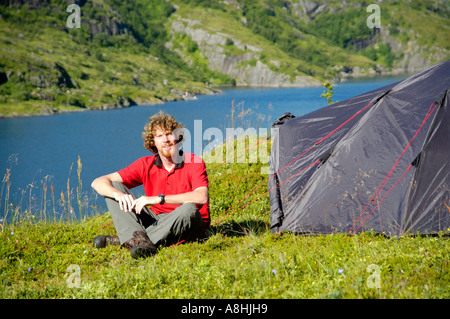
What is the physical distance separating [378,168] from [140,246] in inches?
155

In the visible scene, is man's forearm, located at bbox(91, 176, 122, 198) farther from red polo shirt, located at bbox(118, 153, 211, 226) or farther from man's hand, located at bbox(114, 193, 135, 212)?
red polo shirt, located at bbox(118, 153, 211, 226)

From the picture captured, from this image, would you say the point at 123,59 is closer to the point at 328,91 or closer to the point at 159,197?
the point at 328,91

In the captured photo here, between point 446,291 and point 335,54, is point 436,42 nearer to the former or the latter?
point 335,54

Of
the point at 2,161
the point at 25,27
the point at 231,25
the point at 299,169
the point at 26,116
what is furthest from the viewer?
the point at 231,25

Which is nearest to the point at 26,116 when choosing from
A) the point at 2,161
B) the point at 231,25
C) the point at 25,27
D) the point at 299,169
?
the point at 2,161

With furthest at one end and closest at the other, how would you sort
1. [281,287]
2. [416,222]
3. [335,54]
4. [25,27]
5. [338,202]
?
[335,54]
[25,27]
[338,202]
[416,222]
[281,287]

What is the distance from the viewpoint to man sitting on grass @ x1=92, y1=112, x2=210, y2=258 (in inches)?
212

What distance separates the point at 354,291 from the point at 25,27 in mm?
164201

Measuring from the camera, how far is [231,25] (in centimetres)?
19075

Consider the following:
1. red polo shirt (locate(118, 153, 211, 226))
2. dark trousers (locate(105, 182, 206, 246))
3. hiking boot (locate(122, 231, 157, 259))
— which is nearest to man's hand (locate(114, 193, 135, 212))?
dark trousers (locate(105, 182, 206, 246))

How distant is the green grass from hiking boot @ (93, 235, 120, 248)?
0.48 ft

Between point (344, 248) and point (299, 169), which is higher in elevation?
point (299, 169)

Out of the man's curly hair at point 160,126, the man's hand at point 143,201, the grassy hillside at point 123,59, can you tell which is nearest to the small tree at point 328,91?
the man's curly hair at point 160,126

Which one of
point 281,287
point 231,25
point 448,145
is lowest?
point 281,287
